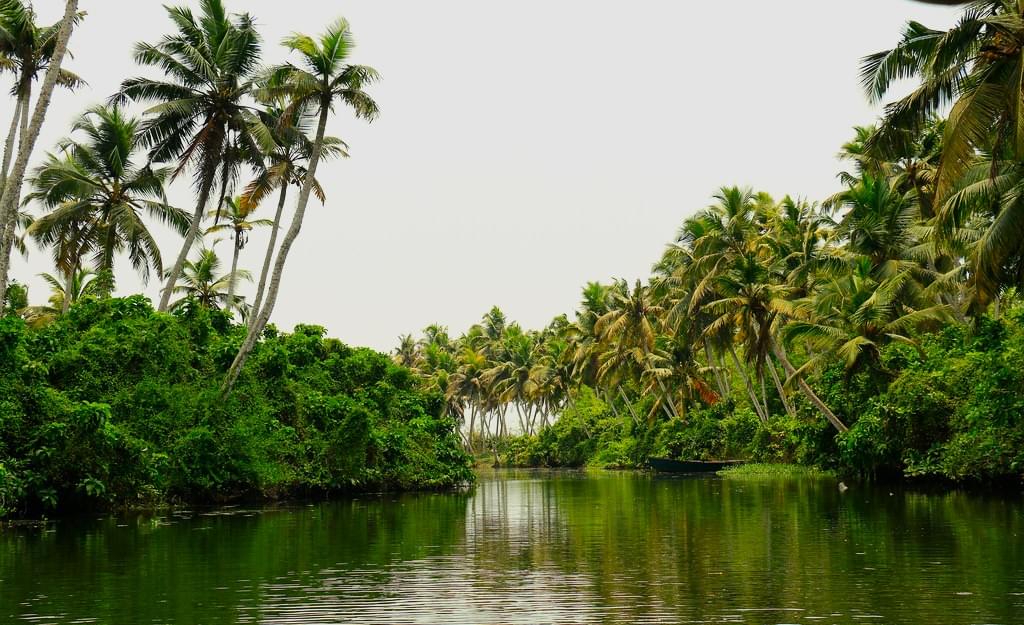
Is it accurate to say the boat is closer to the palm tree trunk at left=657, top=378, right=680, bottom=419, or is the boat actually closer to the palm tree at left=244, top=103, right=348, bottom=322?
the palm tree trunk at left=657, top=378, right=680, bottom=419

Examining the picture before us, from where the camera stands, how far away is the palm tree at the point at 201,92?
29891 mm

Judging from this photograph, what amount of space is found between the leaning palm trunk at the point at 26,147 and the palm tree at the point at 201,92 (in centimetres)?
786

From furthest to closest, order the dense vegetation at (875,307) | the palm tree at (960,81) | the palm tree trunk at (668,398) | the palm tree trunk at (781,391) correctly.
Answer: the palm tree trunk at (668,398) < the palm tree trunk at (781,391) < the dense vegetation at (875,307) < the palm tree at (960,81)

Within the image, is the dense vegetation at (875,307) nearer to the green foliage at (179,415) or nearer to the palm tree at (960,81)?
the palm tree at (960,81)

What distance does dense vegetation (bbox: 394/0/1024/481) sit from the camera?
1897cm

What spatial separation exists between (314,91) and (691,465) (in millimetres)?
33802

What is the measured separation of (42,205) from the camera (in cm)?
Answer: 3312

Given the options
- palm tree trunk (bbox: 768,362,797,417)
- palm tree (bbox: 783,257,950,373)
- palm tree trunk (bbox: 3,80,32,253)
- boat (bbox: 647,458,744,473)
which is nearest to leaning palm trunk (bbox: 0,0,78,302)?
palm tree trunk (bbox: 3,80,32,253)

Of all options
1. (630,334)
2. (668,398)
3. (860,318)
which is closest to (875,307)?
(860,318)

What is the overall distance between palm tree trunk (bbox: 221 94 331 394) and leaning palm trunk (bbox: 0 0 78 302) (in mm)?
8578

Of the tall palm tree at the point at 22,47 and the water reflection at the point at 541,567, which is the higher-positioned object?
the tall palm tree at the point at 22,47

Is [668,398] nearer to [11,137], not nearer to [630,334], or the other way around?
[630,334]

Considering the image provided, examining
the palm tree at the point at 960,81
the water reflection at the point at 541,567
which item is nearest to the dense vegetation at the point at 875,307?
the palm tree at the point at 960,81

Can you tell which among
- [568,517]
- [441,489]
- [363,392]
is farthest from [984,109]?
[441,489]
